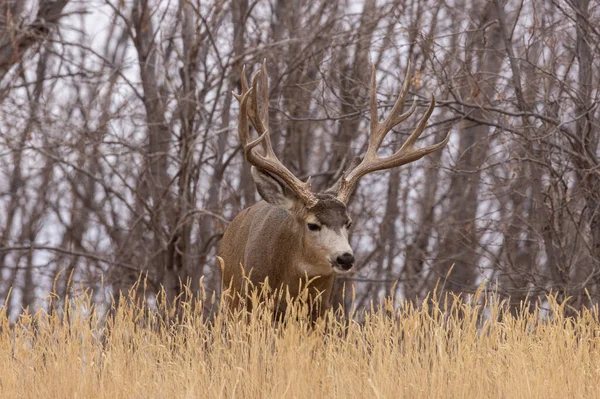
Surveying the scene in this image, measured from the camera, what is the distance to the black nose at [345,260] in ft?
25.6

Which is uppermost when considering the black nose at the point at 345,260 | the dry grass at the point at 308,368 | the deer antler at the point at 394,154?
the deer antler at the point at 394,154

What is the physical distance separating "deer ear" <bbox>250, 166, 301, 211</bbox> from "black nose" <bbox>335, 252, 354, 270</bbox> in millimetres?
854

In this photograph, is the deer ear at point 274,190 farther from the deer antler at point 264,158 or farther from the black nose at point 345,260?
the black nose at point 345,260

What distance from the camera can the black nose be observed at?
7801mm

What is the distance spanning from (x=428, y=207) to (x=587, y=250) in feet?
27.3

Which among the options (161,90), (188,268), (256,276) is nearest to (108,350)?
(256,276)

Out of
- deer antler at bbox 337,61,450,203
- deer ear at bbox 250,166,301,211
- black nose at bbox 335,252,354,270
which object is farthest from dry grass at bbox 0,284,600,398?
deer antler at bbox 337,61,450,203

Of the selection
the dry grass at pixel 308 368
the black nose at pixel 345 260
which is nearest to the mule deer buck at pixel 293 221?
the black nose at pixel 345 260

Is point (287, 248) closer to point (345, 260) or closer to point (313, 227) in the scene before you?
point (313, 227)

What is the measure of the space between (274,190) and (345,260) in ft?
3.51

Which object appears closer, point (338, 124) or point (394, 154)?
point (394, 154)

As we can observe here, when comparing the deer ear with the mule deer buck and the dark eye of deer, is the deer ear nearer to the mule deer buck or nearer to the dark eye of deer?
the mule deer buck

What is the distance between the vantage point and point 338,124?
16281mm

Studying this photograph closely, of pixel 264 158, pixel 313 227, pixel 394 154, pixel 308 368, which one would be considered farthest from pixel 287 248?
pixel 308 368
